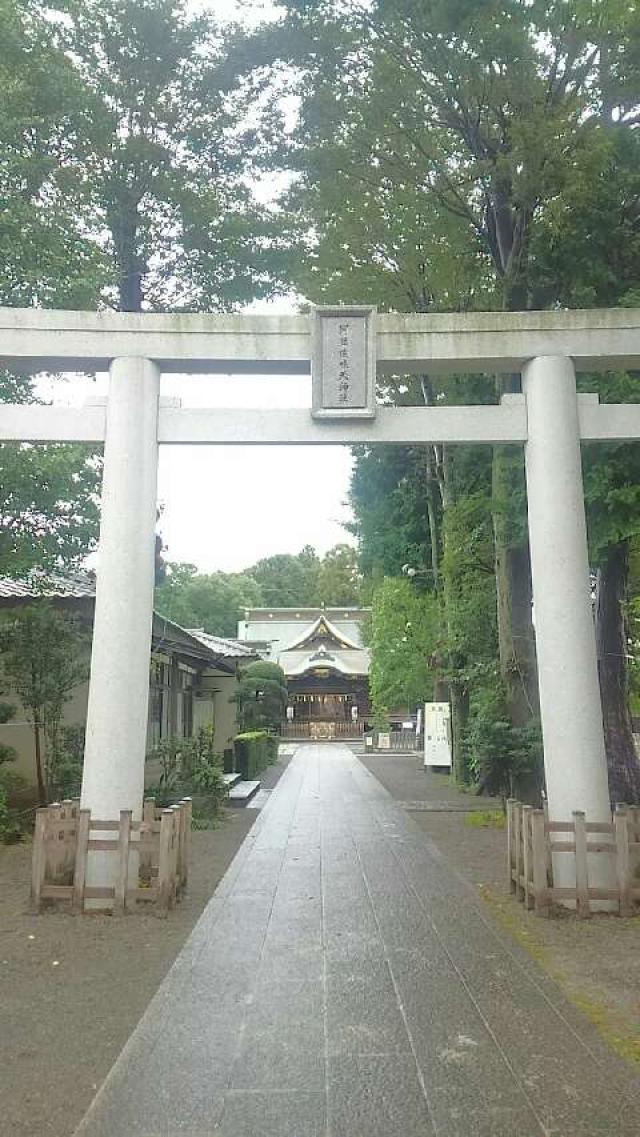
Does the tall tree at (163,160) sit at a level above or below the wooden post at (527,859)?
above

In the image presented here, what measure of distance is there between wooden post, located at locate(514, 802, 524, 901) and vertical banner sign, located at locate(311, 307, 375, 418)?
3.95 m

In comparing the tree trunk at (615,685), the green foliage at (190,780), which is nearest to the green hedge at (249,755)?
the green foliage at (190,780)

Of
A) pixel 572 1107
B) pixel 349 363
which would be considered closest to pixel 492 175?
pixel 349 363

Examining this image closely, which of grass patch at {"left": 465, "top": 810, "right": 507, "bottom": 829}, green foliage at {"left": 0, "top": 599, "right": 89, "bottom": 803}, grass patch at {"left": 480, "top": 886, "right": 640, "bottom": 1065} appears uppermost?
green foliage at {"left": 0, "top": 599, "right": 89, "bottom": 803}

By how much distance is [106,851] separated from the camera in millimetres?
6875

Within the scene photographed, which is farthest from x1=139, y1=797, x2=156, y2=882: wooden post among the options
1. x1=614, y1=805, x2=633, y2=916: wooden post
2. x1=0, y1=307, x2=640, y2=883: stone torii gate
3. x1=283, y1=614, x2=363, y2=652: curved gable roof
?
x1=283, y1=614, x2=363, y2=652: curved gable roof

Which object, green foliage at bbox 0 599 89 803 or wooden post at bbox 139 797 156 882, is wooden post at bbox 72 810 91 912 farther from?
green foliage at bbox 0 599 89 803

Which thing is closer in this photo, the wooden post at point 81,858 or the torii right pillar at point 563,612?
the wooden post at point 81,858

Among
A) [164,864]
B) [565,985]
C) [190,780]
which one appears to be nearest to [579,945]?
[565,985]

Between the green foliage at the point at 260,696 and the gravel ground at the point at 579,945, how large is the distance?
61.5 feet

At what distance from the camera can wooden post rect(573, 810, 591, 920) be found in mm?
6727

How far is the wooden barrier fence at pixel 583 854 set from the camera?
22.2 feet

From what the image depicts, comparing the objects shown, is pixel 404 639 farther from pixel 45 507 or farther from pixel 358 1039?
pixel 358 1039

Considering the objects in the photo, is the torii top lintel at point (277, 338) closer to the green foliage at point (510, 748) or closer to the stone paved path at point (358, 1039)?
the stone paved path at point (358, 1039)
